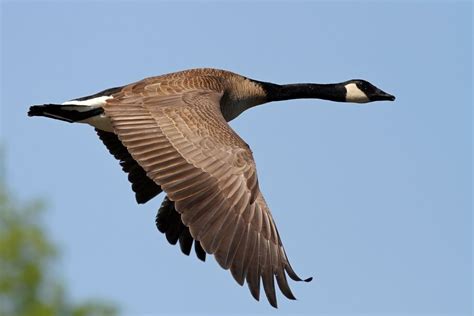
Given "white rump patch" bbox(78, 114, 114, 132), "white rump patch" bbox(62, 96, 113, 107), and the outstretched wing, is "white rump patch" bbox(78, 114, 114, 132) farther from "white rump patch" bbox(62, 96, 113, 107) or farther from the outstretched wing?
the outstretched wing

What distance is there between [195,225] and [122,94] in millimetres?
2766

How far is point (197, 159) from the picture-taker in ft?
44.8

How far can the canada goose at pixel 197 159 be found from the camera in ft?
42.8

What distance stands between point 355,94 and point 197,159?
510 cm

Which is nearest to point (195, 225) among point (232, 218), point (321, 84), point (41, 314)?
point (232, 218)

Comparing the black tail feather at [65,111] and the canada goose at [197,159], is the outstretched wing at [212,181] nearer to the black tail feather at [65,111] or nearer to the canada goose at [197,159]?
the canada goose at [197,159]

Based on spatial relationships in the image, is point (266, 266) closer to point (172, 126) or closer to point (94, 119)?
point (172, 126)

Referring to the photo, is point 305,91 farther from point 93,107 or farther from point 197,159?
point 197,159

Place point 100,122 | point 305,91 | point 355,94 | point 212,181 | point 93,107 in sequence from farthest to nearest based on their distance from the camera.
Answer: point 355,94
point 305,91
point 100,122
point 93,107
point 212,181

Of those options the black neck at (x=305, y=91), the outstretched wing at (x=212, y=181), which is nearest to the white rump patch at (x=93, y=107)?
the outstretched wing at (x=212, y=181)

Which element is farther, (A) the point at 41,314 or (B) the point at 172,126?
(A) the point at 41,314

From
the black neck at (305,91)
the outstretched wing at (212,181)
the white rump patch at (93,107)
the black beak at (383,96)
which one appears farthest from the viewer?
the black beak at (383,96)

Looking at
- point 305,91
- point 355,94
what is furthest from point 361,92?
point 305,91

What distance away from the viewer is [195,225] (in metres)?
13.0
